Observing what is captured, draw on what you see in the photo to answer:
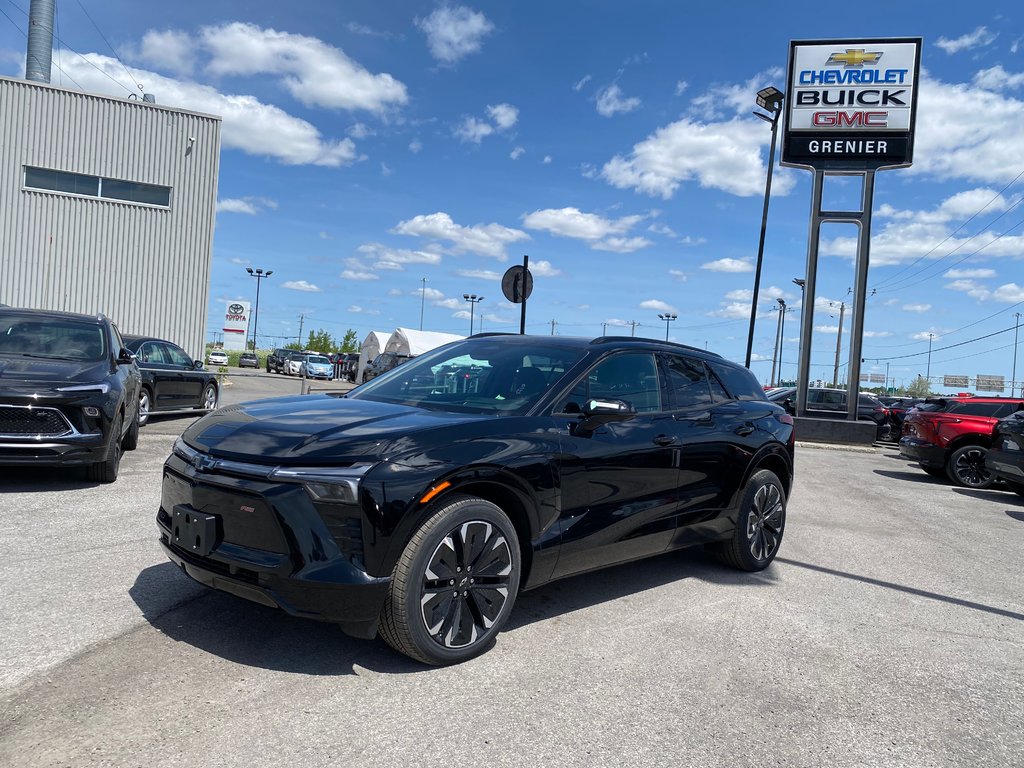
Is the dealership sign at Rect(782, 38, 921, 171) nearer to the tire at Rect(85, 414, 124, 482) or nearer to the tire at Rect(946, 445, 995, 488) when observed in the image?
the tire at Rect(946, 445, 995, 488)

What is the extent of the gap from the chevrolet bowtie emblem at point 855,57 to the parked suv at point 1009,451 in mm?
13577

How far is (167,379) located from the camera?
1334 cm

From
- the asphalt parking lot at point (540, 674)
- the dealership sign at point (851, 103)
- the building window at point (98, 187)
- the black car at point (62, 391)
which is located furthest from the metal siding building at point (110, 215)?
the asphalt parking lot at point (540, 674)

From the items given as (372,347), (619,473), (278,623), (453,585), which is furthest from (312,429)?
(372,347)

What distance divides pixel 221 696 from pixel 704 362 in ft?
12.9

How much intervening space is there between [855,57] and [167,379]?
1907 cm

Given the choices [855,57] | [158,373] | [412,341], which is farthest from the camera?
[412,341]

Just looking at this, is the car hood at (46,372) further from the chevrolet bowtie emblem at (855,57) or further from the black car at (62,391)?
the chevrolet bowtie emblem at (855,57)

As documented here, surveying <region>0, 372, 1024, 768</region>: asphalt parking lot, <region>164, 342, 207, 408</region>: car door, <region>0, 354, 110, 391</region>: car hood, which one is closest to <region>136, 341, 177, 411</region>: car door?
<region>164, 342, 207, 408</region>: car door

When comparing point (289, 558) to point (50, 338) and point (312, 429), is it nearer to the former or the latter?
point (312, 429)

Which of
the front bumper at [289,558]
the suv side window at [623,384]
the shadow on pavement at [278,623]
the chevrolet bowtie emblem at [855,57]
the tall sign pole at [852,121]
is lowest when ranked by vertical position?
the shadow on pavement at [278,623]

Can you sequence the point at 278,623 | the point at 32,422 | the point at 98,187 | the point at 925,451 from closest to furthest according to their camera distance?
the point at 278,623 → the point at 32,422 → the point at 925,451 → the point at 98,187

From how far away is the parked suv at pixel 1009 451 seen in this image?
34.0 ft

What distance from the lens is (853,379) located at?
21297mm
